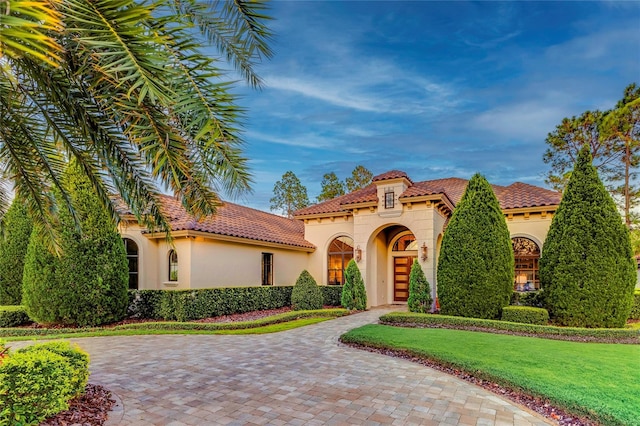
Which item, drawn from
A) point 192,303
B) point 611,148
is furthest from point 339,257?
point 611,148

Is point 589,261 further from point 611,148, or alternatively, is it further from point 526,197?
point 611,148

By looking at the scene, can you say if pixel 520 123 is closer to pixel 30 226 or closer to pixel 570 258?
pixel 570 258

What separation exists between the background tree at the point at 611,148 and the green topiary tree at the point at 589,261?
8380 mm

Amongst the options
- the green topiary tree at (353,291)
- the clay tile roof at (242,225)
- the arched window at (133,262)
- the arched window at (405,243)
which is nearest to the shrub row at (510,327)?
the green topiary tree at (353,291)

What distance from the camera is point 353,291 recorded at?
1602cm

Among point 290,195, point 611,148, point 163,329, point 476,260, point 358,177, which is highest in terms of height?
point 358,177

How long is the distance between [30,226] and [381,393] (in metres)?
15.2

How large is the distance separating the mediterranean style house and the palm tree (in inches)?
276

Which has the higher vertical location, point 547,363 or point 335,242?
point 335,242

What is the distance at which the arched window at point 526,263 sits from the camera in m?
16.8

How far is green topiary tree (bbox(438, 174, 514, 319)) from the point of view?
40.8ft

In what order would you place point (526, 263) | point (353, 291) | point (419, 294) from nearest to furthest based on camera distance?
point (419, 294), point (353, 291), point (526, 263)

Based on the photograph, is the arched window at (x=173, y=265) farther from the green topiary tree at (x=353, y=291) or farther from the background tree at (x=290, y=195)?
the background tree at (x=290, y=195)

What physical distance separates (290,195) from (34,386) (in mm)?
33815
